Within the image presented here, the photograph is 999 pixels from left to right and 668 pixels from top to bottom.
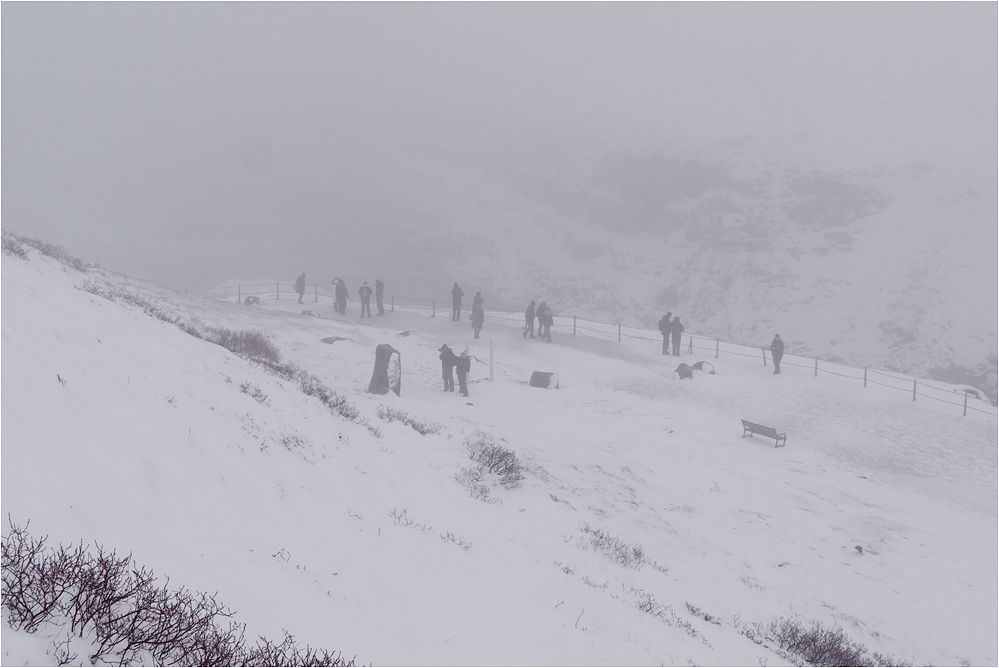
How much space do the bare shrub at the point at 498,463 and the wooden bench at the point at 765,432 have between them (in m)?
6.94

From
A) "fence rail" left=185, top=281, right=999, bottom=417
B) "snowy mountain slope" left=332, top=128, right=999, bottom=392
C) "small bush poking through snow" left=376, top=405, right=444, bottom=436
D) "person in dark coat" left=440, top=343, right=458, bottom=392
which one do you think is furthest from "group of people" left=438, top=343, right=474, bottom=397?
"snowy mountain slope" left=332, top=128, right=999, bottom=392

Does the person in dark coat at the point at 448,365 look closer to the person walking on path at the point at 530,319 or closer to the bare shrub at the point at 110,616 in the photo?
the person walking on path at the point at 530,319

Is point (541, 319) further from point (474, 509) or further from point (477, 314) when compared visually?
point (474, 509)

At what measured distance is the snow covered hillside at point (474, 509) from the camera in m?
4.04

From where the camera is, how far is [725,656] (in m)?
5.10

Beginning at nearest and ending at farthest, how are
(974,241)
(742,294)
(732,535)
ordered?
(732,535), (974,241), (742,294)

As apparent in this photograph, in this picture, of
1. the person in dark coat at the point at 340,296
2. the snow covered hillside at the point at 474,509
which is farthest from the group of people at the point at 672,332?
the person in dark coat at the point at 340,296

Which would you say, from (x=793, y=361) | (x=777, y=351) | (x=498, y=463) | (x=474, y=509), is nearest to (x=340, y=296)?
(x=777, y=351)

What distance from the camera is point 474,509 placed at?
24.2 ft

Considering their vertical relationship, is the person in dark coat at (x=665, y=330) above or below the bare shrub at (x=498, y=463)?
above

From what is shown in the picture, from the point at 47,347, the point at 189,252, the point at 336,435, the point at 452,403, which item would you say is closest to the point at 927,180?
the point at 452,403

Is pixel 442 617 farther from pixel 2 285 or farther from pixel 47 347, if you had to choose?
pixel 2 285

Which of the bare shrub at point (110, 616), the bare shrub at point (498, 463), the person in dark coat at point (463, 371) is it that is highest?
the bare shrub at point (110, 616)

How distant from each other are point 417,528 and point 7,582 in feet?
12.2
